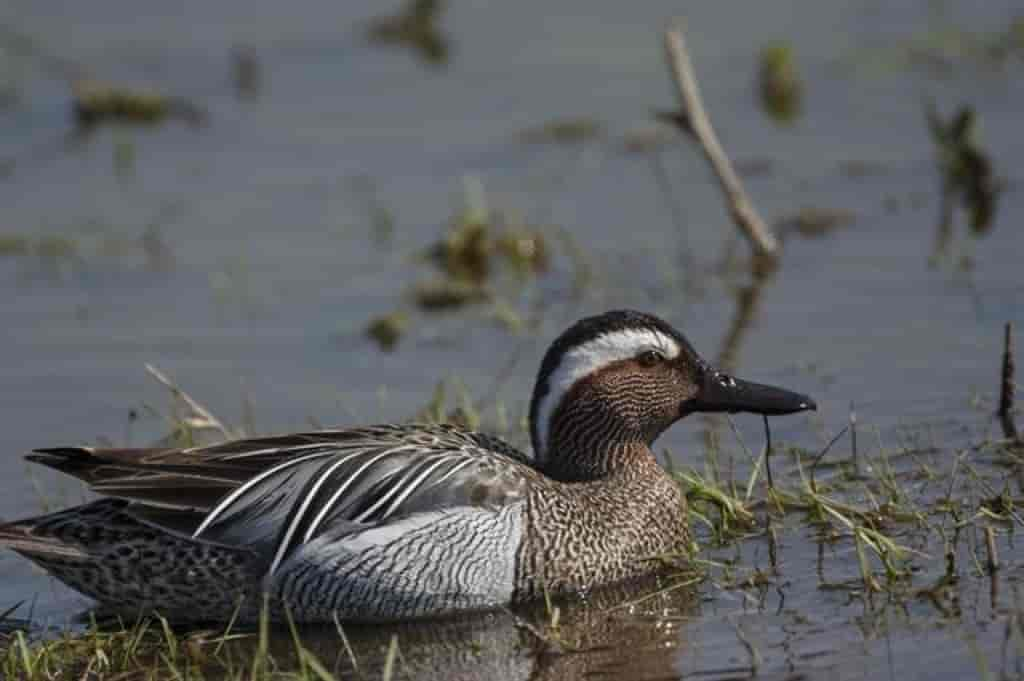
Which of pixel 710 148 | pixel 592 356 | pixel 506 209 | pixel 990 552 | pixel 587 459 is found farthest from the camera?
pixel 506 209

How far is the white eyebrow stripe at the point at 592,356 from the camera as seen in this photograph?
763 cm

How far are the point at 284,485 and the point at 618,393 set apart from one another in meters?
1.18

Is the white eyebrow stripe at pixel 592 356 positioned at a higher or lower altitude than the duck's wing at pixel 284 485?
higher

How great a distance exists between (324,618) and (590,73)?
291 inches

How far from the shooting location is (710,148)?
419 inches

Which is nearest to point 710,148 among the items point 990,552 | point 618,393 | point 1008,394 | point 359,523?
point 1008,394

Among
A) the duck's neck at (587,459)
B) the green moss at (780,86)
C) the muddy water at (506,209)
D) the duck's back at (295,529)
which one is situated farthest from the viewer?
the green moss at (780,86)

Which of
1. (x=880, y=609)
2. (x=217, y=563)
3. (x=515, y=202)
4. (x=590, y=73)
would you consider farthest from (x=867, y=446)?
(x=590, y=73)

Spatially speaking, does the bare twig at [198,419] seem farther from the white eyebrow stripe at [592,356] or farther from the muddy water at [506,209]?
the white eyebrow stripe at [592,356]

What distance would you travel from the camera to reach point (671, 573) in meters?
7.49

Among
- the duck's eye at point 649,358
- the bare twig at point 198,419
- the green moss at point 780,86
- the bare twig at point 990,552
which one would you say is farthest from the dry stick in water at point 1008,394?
the green moss at point 780,86

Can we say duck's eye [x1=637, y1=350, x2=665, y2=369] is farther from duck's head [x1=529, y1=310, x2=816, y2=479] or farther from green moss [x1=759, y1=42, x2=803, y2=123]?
green moss [x1=759, y1=42, x2=803, y2=123]

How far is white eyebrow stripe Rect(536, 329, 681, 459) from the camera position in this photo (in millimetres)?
7629

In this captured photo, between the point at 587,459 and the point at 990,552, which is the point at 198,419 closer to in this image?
the point at 587,459
